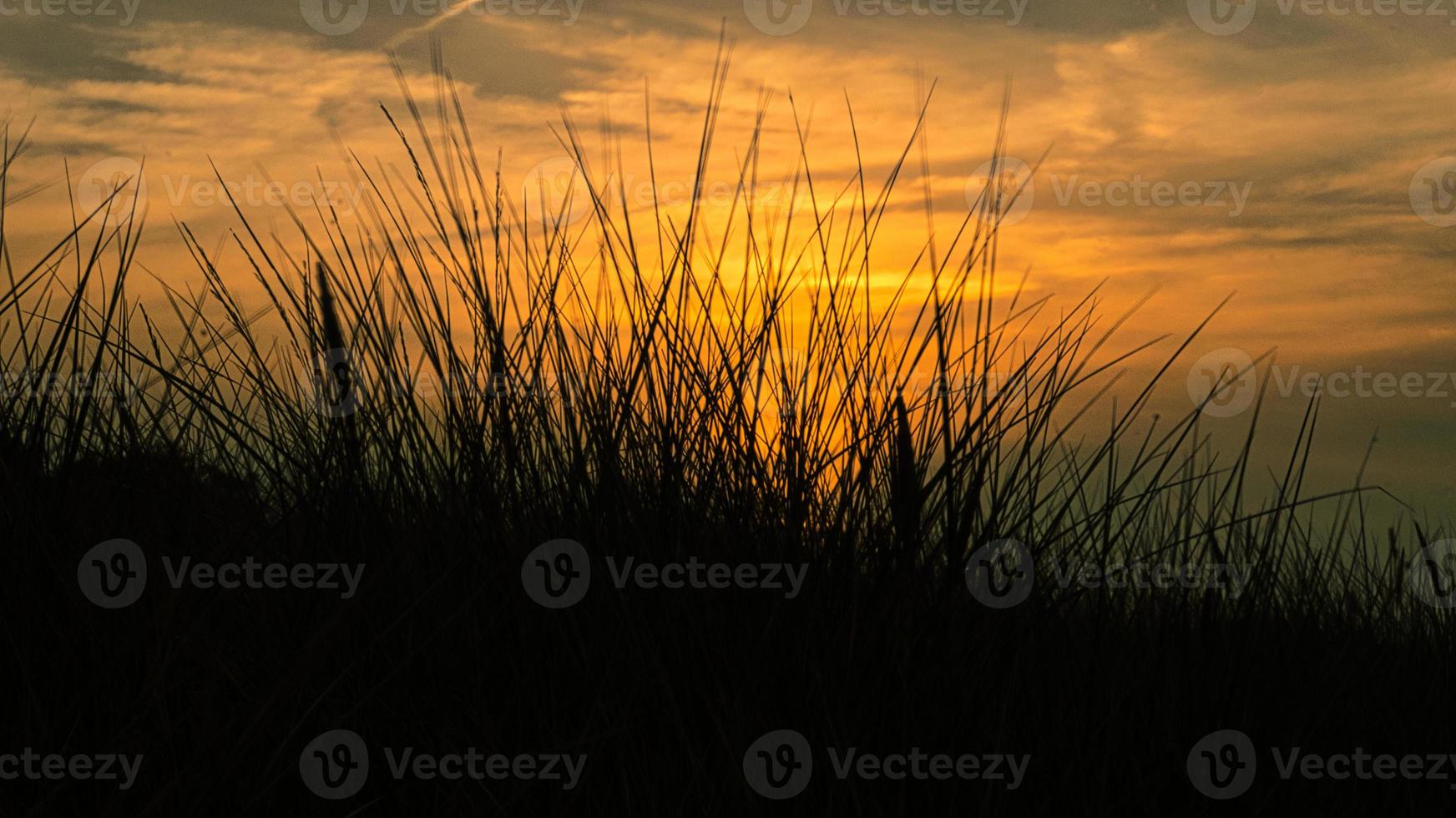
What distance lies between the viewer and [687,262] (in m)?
2.80

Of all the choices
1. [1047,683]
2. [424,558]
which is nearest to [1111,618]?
[1047,683]

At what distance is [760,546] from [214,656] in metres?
1.05
